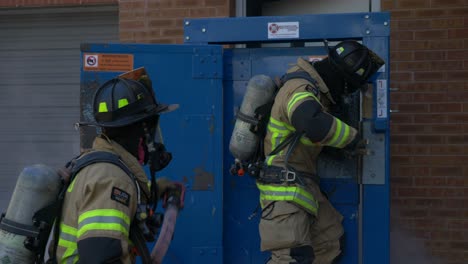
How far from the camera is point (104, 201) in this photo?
6.95ft

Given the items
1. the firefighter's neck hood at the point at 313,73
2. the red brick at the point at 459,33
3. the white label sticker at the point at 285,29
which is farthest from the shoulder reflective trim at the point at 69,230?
the red brick at the point at 459,33

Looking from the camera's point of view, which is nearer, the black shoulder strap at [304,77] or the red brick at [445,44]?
the black shoulder strap at [304,77]

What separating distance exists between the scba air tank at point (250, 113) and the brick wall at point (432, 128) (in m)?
1.83

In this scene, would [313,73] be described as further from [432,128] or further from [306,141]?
[432,128]

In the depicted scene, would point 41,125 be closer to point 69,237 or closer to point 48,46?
point 48,46

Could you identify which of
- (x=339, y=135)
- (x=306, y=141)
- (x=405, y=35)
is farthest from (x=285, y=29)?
(x=405, y=35)

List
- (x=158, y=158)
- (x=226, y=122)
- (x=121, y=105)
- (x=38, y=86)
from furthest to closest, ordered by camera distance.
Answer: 1. (x=38, y=86)
2. (x=226, y=122)
3. (x=158, y=158)
4. (x=121, y=105)

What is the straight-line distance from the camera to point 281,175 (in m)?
3.47

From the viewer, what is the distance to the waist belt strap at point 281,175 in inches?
136

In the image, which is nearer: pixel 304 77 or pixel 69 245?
pixel 69 245

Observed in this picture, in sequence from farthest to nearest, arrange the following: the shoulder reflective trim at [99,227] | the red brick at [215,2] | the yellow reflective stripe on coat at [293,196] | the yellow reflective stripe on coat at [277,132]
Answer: the red brick at [215,2] < the yellow reflective stripe on coat at [277,132] < the yellow reflective stripe on coat at [293,196] < the shoulder reflective trim at [99,227]

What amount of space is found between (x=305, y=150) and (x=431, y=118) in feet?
6.46

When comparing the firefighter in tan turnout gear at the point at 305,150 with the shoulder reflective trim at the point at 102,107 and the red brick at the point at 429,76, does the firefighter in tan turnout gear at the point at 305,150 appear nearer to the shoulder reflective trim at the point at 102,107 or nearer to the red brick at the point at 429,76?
the shoulder reflective trim at the point at 102,107

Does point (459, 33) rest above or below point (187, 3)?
below
